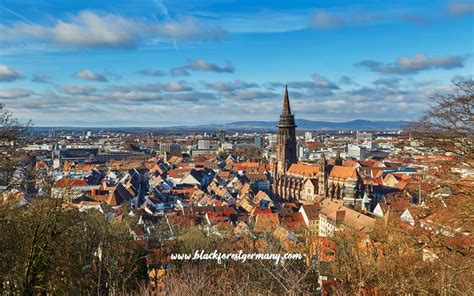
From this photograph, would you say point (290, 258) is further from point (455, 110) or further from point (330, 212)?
point (330, 212)

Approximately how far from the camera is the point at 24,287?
12125 mm

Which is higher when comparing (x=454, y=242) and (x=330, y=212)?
(x=454, y=242)

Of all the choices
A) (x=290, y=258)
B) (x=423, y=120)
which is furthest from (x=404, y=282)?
(x=290, y=258)

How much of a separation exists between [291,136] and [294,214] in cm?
3278

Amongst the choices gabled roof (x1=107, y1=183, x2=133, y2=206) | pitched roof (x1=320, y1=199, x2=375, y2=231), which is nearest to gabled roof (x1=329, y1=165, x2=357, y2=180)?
pitched roof (x1=320, y1=199, x2=375, y2=231)

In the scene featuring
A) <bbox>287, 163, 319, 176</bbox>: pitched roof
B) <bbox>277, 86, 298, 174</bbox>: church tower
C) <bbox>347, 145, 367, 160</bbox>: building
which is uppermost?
<bbox>277, 86, 298, 174</bbox>: church tower

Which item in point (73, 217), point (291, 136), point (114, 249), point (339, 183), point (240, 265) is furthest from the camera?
point (291, 136)

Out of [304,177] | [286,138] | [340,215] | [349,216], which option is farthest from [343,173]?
[349,216]

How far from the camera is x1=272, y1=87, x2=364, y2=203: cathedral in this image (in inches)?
2394

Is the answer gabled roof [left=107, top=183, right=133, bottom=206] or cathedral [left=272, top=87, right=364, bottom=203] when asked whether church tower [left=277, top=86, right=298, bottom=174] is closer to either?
cathedral [left=272, top=87, right=364, bottom=203]

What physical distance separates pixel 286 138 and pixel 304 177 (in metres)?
8.72

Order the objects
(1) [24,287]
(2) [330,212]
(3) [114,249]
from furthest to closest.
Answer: (2) [330,212]
(3) [114,249]
(1) [24,287]

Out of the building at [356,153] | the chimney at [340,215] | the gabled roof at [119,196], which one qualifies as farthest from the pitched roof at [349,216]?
the building at [356,153]

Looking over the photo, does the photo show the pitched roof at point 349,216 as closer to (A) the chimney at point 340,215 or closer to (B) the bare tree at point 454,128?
(A) the chimney at point 340,215
